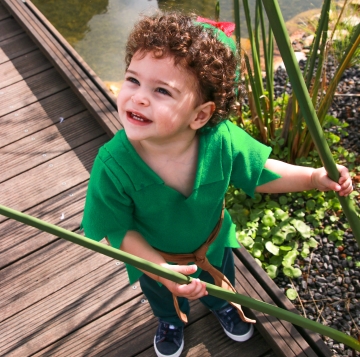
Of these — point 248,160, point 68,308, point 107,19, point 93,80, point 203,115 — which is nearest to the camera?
point 203,115

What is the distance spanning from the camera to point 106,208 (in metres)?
1.12

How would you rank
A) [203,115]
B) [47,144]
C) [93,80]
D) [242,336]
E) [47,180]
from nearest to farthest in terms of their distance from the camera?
[203,115] → [242,336] → [47,180] → [47,144] → [93,80]

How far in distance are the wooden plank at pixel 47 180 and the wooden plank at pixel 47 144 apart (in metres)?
0.04

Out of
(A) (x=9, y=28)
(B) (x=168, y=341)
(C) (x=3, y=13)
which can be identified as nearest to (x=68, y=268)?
(B) (x=168, y=341)

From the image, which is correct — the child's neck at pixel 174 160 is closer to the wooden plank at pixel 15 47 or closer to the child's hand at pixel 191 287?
the child's hand at pixel 191 287

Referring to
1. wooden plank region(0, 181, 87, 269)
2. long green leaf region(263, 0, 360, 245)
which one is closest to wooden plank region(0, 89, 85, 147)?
wooden plank region(0, 181, 87, 269)

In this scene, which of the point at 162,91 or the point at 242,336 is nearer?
the point at 162,91

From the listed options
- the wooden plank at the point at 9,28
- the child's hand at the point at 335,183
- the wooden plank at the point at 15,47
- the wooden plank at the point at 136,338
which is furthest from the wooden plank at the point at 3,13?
the child's hand at the point at 335,183

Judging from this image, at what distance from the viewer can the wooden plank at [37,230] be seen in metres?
1.82

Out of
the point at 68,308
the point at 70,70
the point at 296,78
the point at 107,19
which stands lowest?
the point at 107,19

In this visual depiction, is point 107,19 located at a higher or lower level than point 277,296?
lower

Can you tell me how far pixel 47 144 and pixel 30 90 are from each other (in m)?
0.42

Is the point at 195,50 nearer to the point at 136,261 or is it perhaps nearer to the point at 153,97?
the point at 153,97

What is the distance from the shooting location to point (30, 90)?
247 cm
